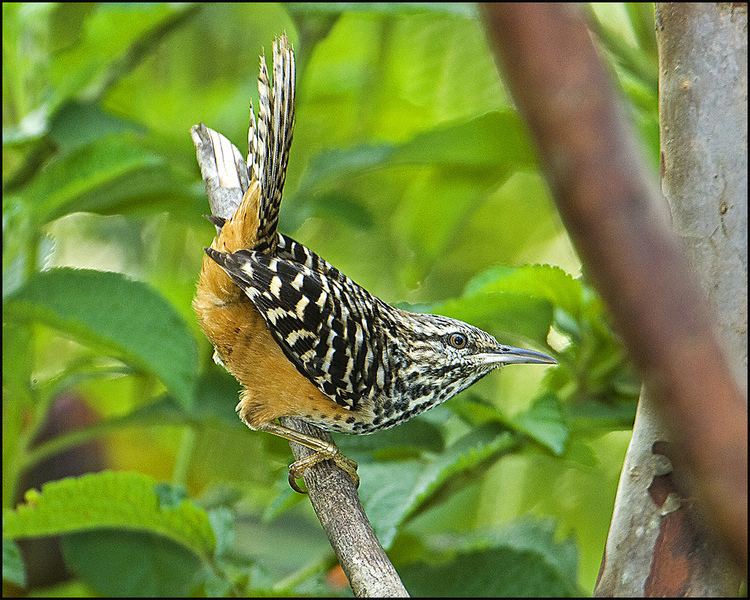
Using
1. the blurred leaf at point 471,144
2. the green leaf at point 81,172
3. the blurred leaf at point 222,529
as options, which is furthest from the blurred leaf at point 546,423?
the green leaf at point 81,172

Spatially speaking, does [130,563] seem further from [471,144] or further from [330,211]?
[471,144]

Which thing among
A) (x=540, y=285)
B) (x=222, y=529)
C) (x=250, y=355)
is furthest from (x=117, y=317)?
(x=540, y=285)

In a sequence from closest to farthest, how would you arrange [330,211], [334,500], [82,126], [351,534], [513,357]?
1. [351,534]
2. [334,500]
3. [513,357]
4. [82,126]
5. [330,211]

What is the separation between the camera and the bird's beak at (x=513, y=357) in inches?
78.2

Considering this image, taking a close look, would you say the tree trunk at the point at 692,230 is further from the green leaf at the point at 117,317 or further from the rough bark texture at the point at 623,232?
the green leaf at the point at 117,317

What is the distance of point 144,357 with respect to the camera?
2.04 meters

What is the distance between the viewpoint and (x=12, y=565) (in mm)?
1938

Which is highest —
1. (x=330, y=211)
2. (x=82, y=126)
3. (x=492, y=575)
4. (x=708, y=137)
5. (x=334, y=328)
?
(x=82, y=126)

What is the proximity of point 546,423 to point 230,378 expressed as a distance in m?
0.94

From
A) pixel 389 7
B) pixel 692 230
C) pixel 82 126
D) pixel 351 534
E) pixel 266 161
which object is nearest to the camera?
pixel 692 230

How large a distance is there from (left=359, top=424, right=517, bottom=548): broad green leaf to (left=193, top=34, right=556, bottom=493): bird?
0.19 ft

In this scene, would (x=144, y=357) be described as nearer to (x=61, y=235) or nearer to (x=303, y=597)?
(x=303, y=597)

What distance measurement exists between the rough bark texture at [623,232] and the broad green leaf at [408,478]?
123cm

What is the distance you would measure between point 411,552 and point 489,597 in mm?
301
